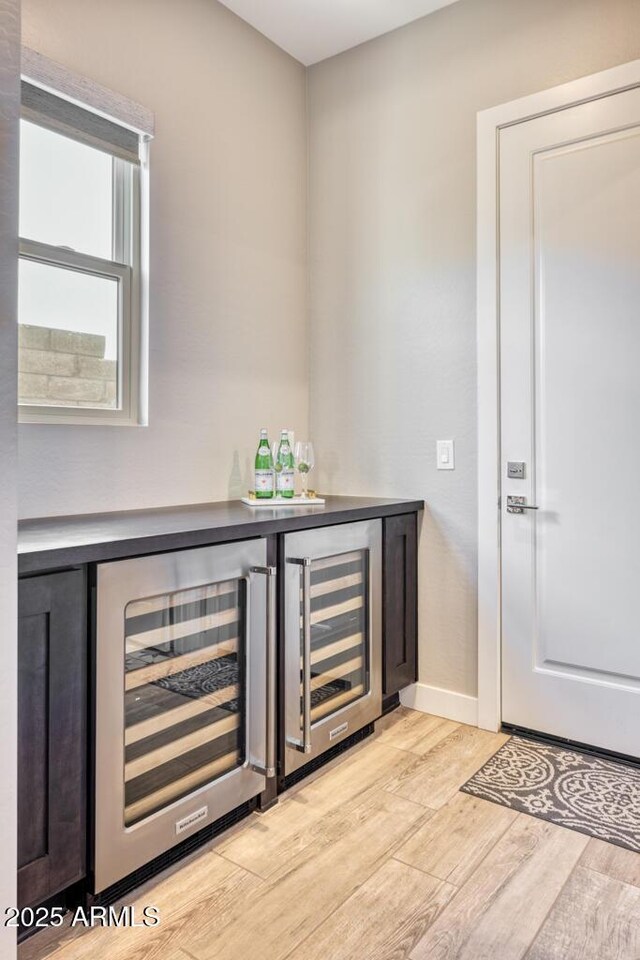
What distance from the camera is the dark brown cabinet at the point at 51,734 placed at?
129 centimetres

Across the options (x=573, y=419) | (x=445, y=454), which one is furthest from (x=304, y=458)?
(x=573, y=419)

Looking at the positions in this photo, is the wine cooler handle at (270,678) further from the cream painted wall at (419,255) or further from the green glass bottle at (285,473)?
the cream painted wall at (419,255)

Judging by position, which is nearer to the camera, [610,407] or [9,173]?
[9,173]

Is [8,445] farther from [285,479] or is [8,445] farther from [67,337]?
[285,479]

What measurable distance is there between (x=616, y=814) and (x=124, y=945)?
4.66ft

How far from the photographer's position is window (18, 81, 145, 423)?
79.3 inches

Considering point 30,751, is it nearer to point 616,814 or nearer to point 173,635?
point 173,635

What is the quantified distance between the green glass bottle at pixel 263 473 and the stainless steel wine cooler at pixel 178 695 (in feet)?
2.19

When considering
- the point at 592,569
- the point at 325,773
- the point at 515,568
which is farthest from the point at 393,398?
the point at 325,773

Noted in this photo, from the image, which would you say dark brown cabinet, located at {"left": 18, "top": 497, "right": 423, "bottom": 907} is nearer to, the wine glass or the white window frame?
the white window frame

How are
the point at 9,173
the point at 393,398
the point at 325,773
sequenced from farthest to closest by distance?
the point at 393,398 → the point at 325,773 → the point at 9,173

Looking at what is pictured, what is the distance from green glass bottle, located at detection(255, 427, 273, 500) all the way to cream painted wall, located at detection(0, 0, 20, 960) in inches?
53.8

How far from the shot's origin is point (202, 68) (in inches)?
98.5

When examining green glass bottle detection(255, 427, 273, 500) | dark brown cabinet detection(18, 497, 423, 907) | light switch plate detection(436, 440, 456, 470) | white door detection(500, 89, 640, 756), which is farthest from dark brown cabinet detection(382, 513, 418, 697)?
dark brown cabinet detection(18, 497, 423, 907)
